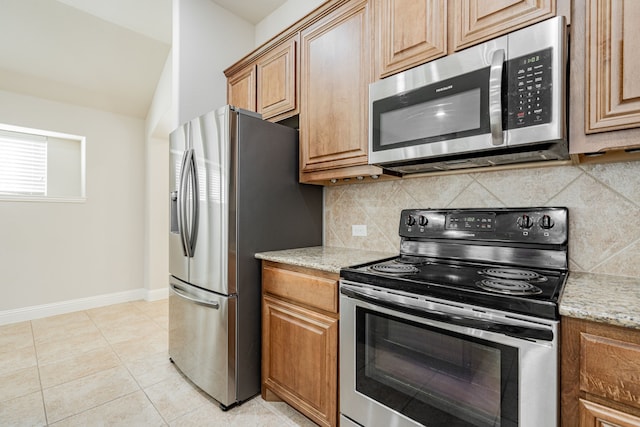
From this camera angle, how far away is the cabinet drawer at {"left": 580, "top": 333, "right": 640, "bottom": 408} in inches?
30.8

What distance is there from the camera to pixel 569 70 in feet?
3.69

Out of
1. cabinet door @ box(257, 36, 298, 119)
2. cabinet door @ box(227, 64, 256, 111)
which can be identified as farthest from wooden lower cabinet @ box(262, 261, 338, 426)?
cabinet door @ box(227, 64, 256, 111)

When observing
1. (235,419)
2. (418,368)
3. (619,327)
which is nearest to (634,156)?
(619,327)

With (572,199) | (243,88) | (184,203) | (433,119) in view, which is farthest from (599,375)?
(243,88)

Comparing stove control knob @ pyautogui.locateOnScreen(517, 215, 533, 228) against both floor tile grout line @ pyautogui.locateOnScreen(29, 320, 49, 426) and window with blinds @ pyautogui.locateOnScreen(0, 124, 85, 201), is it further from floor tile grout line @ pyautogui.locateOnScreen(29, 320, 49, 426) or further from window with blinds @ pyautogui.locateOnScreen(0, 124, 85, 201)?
window with blinds @ pyautogui.locateOnScreen(0, 124, 85, 201)

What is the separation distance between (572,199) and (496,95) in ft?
2.03

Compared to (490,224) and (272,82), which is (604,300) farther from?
(272,82)

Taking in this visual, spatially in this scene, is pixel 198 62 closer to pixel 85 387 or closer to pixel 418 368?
pixel 85 387

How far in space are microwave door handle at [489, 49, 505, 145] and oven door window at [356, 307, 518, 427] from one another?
0.77m

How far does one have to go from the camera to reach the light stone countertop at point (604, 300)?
798 millimetres

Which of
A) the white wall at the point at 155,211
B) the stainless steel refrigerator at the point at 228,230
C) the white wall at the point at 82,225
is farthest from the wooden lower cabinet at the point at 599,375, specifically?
the white wall at the point at 82,225

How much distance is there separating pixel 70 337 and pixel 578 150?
400 cm

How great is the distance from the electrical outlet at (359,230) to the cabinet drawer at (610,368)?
1350 mm

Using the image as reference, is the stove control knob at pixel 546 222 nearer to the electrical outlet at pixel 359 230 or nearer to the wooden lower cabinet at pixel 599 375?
the wooden lower cabinet at pixel 599 375
